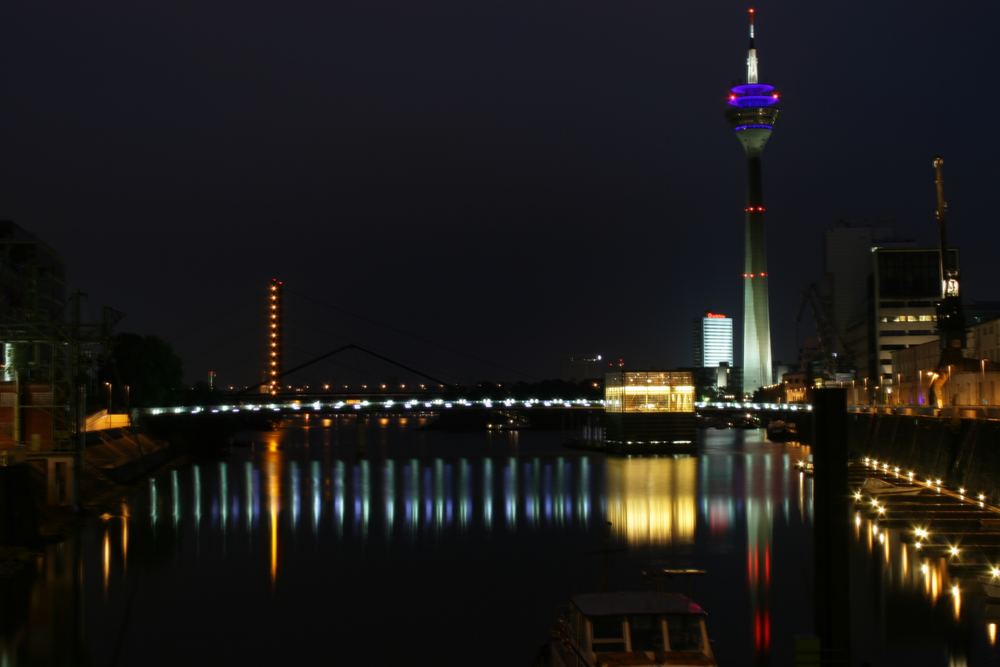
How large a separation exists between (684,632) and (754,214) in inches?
3908

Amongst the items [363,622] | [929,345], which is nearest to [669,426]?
[929,345]

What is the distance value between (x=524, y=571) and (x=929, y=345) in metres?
37.7

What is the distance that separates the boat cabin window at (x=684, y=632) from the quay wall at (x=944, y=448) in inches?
535

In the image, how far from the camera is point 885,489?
2756cm

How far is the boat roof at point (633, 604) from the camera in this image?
1122 centimetres

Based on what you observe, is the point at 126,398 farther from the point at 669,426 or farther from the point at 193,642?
the point at 193,642

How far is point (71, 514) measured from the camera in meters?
25.5

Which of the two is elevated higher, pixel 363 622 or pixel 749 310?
pixel 749 310

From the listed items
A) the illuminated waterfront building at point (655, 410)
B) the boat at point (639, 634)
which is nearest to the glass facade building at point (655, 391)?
the illuminated waterfront building at point (655, 410)

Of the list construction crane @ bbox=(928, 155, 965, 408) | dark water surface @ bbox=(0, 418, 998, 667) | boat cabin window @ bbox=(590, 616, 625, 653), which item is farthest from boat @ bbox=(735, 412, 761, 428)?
boat cabin window @ bbox=(590, 616, 625, 653)

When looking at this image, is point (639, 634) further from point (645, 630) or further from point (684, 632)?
point (684, 632)

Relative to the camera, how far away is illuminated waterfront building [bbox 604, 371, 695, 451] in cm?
5719

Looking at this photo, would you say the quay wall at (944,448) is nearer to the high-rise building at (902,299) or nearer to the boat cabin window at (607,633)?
the boat cabin window at (607,633)

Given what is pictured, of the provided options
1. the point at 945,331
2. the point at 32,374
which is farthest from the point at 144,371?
the point at 945,331
